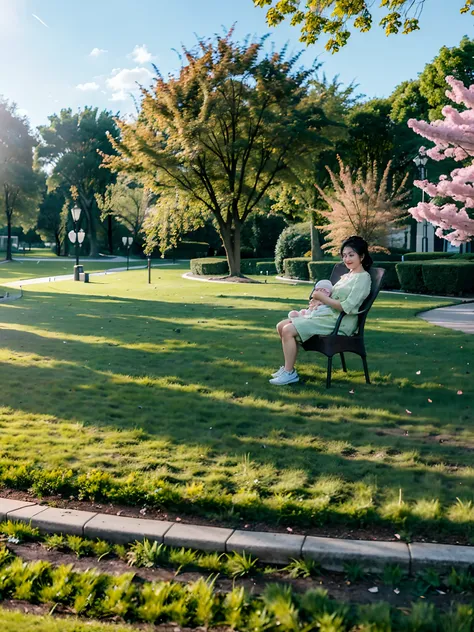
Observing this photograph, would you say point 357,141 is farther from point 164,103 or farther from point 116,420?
point 116,420

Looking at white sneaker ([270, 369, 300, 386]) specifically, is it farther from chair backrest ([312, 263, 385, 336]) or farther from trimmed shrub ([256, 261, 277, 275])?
trimmed shrub ([256, 261, 277, 275])

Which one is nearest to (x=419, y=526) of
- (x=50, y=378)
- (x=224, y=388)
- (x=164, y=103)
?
(x=224, y=388)

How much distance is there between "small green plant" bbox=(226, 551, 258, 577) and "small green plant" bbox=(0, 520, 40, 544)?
1090 millimetres

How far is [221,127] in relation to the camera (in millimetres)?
26766

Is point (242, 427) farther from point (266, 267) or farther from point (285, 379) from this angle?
point (266, 267)

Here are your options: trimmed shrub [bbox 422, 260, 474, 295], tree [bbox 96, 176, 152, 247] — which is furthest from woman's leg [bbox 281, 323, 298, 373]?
tree [bbox 96, 176, 152, 247]

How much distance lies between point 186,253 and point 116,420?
167 feet

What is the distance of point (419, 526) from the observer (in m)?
3.42

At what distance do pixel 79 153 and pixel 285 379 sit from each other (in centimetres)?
6006

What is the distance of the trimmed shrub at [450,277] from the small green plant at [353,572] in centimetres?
1641

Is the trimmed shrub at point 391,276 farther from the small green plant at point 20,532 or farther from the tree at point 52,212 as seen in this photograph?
the tree at point 52,212

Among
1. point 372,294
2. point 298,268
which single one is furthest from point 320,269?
point 372,294

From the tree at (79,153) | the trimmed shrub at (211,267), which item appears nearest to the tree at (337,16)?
the trimmed shrub at (211,267)

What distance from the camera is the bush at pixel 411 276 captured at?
19703mm
